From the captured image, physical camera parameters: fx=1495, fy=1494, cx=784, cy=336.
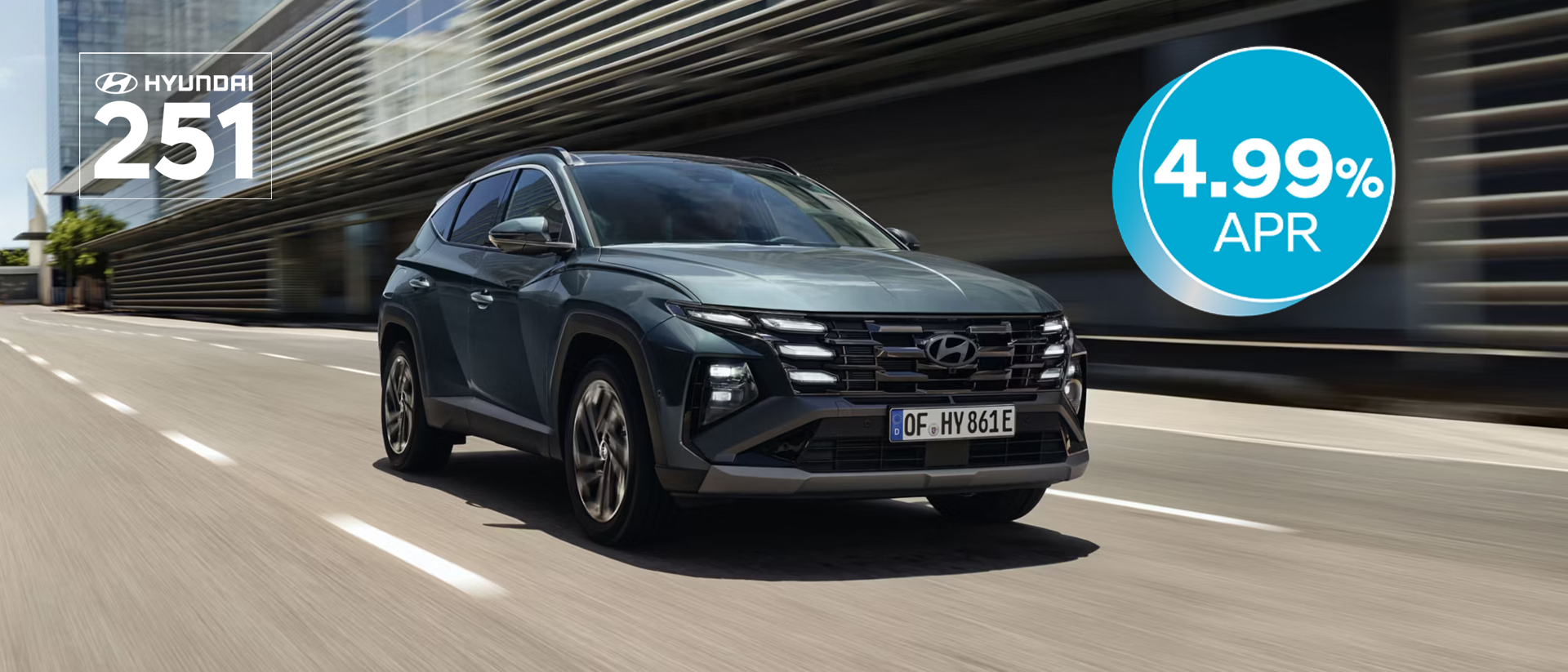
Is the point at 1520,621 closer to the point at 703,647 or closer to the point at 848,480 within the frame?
the point at 848,480

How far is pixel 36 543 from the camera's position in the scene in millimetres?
5953

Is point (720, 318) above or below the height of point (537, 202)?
below

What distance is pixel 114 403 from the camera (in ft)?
43.8

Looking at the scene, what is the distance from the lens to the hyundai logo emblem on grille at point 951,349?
200 inches

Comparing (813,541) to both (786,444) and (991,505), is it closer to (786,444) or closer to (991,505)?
(991,505)

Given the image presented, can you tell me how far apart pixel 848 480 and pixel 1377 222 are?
8.40m

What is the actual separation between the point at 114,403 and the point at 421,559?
9.17 m

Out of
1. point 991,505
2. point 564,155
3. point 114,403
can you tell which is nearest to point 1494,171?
point 991,505

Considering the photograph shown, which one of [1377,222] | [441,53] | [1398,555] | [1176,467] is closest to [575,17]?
[441,53]

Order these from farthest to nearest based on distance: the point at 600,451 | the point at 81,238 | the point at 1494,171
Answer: the point at 81,238, the point at 1494,171, the point at 600,451

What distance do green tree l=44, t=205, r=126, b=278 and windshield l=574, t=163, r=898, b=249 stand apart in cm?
11240

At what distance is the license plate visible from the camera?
5.02m

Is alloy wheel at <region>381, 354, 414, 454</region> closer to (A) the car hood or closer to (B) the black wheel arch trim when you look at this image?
(B) the black wheel arch trim

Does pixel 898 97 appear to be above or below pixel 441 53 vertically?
below
